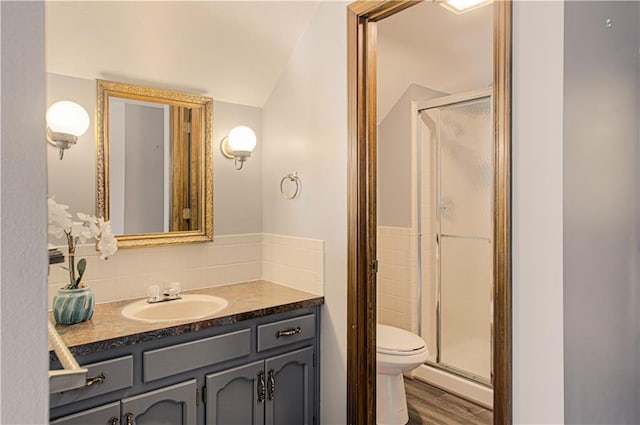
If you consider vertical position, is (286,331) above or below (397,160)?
Result: below

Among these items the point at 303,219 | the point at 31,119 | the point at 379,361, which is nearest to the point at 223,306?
the point at 303,219

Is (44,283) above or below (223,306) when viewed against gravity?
above

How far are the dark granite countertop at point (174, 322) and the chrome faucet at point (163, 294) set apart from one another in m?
0.12

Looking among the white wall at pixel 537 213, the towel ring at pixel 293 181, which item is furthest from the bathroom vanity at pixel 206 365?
the white wall at pixel 537 213

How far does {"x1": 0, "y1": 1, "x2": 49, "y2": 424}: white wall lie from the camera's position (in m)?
0.44

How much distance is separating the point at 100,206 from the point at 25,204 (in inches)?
66.5

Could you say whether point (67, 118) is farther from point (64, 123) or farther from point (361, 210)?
point (361, 210)

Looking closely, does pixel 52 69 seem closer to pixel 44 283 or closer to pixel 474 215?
pixel 44 283

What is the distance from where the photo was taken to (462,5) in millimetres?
2162

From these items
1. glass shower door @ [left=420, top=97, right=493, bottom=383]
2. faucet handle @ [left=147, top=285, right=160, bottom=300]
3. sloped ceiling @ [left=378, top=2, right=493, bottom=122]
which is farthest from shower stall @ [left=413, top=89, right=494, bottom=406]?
faucet handle @ [left=147, top=285, right=160, bottom=300]

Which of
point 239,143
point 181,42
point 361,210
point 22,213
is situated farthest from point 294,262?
point 22,213

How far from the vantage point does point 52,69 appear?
1850mm

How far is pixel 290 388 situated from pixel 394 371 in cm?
62

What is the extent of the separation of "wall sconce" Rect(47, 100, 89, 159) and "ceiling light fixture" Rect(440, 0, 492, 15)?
1.77 m
